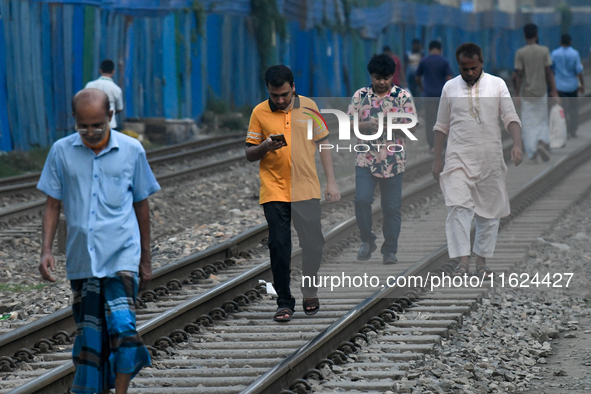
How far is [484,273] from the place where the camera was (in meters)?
7.77

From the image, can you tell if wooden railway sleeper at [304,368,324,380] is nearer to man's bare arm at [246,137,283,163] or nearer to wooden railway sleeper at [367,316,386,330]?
wooden railway sleeper at [367,316,386,330]

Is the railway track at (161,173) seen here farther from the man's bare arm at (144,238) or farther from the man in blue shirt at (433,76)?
the man's bare arm at (144,238)

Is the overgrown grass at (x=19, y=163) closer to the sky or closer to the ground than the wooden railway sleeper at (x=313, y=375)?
closer to the ground

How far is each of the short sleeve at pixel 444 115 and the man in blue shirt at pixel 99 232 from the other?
11.3ft

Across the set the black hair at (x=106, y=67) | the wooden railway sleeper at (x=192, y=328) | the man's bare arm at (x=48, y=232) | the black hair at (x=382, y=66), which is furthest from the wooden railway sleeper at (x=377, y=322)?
the black hair at (x=106, y=67)

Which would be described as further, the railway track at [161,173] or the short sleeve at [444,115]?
the railway track at [161,173]

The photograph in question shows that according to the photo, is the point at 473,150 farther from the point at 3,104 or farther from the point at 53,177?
the point at 3,104

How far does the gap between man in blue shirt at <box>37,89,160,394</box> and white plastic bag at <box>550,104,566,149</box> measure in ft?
31.9

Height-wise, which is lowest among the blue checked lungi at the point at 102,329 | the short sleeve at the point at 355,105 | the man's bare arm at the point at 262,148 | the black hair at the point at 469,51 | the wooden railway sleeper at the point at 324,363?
the wooden railway sleeper at the point at 324,363

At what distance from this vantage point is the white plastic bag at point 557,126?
13.2 metres

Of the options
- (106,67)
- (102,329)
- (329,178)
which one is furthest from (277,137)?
(106,67)

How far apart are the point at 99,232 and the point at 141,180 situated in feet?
1.08

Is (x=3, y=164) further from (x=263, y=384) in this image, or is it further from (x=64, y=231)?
(x=263, y=384)

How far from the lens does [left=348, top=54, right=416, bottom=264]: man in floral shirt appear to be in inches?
289
